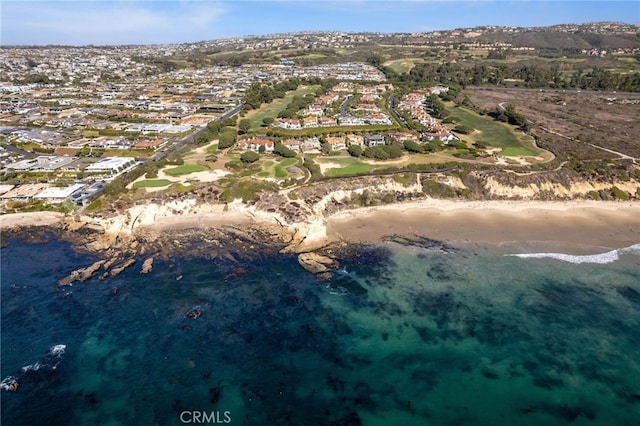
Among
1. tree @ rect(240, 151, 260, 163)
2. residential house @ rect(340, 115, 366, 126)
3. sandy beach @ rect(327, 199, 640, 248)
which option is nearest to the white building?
tree @ rect(240, 151, 260, 163)

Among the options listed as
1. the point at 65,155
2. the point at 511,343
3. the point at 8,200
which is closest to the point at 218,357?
the point at 511,343

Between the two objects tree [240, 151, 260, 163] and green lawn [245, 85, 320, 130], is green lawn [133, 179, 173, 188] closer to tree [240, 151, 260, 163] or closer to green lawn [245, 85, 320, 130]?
tree [240, 151, 260, 163]

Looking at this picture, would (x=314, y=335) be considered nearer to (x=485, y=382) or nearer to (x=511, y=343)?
(x=485, y=382)

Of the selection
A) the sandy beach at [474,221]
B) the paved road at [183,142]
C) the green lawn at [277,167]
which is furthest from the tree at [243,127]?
the sandy beach at [474,221]

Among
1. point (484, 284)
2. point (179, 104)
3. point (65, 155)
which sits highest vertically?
point (179, 104)

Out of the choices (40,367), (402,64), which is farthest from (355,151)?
(402,64)

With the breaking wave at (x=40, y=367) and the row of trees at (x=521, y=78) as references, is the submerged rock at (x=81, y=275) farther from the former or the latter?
the row of trees at (x=521, y=78)
